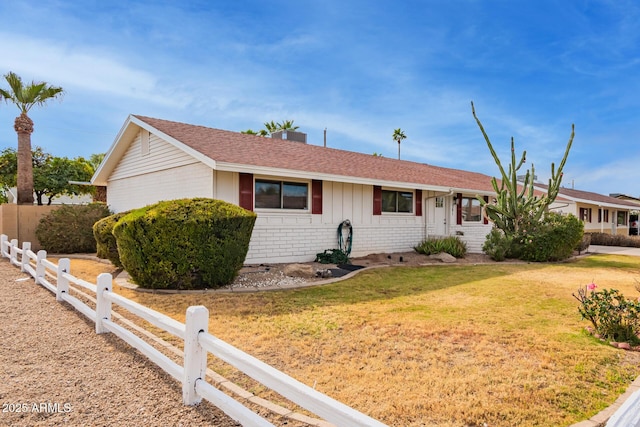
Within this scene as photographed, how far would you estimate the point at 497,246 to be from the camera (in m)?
13.0

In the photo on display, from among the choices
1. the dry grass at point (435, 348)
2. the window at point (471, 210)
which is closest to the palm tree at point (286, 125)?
the window at point (471, 210)

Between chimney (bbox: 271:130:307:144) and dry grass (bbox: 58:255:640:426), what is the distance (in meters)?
10.5

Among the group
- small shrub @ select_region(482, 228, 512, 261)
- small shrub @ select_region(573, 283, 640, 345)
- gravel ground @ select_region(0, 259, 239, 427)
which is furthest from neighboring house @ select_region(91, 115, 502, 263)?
small shrub @ select_region(573, 283, 640, 345)

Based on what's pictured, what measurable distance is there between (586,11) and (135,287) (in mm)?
12873

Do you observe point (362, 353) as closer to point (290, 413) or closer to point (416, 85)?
point (290, 413)

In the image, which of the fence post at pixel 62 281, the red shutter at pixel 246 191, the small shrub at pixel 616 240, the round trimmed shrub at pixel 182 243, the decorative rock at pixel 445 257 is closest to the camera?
the fence post at pixel 62 281

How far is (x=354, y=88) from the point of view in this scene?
16422mm

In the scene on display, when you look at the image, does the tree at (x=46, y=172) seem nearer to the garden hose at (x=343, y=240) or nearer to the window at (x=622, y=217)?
the garden hose at (x=343, y=240)

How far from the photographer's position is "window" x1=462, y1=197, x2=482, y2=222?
16.9 metres

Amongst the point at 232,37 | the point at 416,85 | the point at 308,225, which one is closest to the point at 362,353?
the point at 308,225

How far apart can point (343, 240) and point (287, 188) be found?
2747mm

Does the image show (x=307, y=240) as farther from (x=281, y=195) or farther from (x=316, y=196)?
(x=281, y=195)

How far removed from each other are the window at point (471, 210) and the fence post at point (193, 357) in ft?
51.5

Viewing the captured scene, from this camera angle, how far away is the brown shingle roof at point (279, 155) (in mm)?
10461
